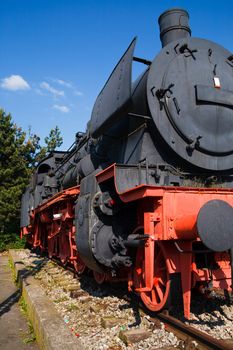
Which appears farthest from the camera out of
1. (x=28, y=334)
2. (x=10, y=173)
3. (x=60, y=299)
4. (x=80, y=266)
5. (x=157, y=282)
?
(x=10, y=173)

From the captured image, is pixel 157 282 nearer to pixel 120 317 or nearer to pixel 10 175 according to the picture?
pixel 120 317

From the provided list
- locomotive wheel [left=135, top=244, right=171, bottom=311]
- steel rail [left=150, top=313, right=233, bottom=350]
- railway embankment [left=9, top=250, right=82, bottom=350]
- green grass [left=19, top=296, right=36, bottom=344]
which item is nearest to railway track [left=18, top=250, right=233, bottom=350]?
steel rail [left=150, top=313, right=233, bottom=350]

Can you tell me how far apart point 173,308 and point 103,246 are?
3.98 feet

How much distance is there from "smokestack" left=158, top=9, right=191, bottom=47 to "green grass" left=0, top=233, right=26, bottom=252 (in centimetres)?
1576

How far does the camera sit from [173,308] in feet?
14.1

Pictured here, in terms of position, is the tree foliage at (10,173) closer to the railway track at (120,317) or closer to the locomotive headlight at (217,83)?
the railway track at (120,317)

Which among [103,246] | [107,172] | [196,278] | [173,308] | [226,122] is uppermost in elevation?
[226,122]

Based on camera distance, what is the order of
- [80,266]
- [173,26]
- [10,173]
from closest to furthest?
[173,26], [80,266], [10,173]

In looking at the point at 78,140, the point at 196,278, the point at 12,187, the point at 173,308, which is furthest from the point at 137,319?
the point at 12,187

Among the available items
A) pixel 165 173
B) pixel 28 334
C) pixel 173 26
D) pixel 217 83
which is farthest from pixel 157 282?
pixel 173 26

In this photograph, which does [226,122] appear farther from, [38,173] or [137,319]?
[38,173]

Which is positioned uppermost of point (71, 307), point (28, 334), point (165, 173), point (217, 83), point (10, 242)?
point (217, 83)

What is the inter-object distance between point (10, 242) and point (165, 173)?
53.5 feet

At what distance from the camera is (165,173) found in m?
4.16
